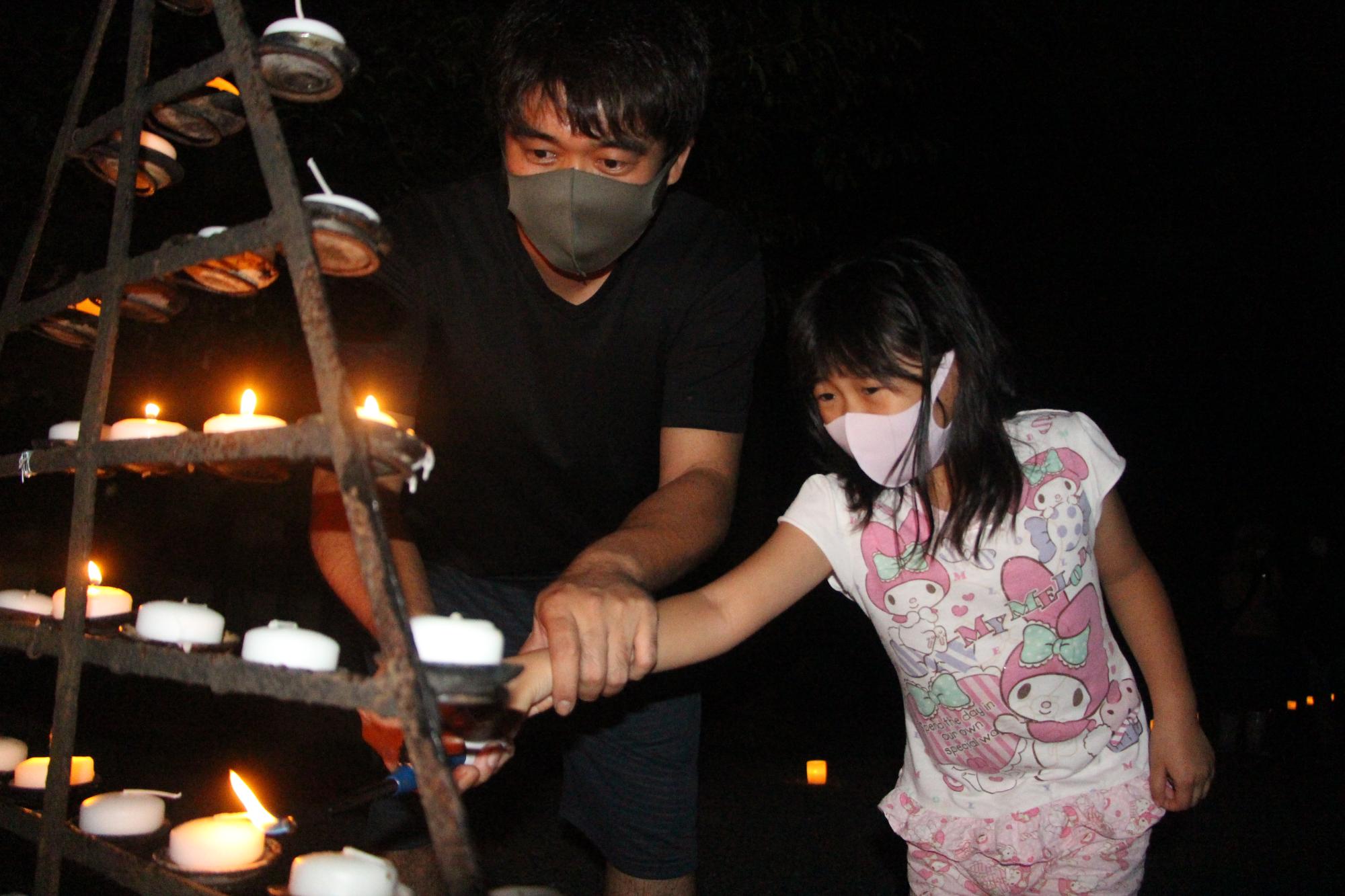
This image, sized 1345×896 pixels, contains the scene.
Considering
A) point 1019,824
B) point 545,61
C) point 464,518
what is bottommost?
point 1019,824

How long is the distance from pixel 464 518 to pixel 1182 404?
50.9ft

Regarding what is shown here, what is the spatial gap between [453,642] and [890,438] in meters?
1.61

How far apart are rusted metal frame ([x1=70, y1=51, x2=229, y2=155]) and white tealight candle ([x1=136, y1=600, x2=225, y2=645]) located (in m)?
0.70

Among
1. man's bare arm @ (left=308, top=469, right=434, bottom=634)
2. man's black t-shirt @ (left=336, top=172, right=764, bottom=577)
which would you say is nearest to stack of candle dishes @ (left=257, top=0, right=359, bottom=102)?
man's bare arm @ (left=308, top=469, right=434, bottom=634)

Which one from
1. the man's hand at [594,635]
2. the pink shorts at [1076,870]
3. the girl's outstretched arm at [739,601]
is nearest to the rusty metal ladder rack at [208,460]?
the man's hand at [594,635]

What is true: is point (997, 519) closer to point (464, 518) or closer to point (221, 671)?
point (464, 518)

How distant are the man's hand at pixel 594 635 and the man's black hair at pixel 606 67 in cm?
119

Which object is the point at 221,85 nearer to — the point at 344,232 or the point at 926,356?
the point at 344,232

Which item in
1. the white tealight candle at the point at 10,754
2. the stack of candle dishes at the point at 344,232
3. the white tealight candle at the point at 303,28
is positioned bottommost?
the white tealight candle at the point at 10,754

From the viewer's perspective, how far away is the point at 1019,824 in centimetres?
229

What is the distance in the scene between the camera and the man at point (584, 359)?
7.30ft

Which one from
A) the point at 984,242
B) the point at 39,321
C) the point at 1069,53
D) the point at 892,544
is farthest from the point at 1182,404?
the point at 39,321

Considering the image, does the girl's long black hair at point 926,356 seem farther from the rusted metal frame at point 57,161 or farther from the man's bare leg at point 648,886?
the rusted metal frame at point 57,161

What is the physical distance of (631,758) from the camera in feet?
8.89
